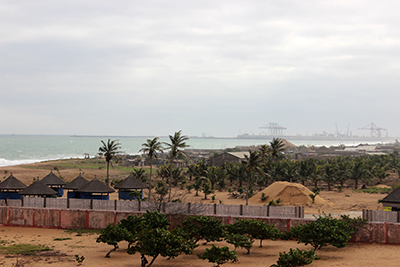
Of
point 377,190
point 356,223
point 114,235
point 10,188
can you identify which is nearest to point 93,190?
point 10,188

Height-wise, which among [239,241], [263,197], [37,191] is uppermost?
[37,191]

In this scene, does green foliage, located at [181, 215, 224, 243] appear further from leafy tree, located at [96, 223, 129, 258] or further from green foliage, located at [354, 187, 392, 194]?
green foliage, located at [354, 187, 392, 194]

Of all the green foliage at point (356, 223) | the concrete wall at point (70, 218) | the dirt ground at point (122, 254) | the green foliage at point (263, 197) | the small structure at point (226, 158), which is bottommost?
the dirt ground at point (122, 254)

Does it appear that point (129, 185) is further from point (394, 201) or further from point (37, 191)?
point (394, 201)

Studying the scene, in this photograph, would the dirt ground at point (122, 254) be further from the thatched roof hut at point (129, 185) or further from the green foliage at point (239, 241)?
the thatched roof hut at point (129, 185)

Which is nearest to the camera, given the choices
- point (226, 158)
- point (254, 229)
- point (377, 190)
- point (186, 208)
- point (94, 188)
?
point (254, 229)

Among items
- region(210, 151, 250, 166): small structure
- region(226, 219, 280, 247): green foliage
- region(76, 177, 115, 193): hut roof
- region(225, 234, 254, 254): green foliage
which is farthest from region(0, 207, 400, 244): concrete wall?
region(210, 151, 250, 166): small structure

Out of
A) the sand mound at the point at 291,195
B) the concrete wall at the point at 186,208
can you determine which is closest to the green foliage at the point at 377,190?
the sand mound at the point at 291,195

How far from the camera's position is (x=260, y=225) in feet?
78.8

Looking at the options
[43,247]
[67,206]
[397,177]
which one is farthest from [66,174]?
[397,177]

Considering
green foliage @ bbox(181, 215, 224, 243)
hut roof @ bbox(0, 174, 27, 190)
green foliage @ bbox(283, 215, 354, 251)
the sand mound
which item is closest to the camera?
green foliage @ bbox(283, 215, 354, 251)

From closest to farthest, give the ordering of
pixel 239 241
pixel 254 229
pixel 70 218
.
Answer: pixel 239 241
pixel 254 229
pixel 70 218

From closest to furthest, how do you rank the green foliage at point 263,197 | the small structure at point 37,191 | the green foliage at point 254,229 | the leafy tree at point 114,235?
1. the leafy tree at point 114,235
2. the green foliage at point 254,229
3. the small structure at point 37,191
4. the green foliage at point 263,197

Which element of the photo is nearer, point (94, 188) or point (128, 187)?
point (94, 188)
